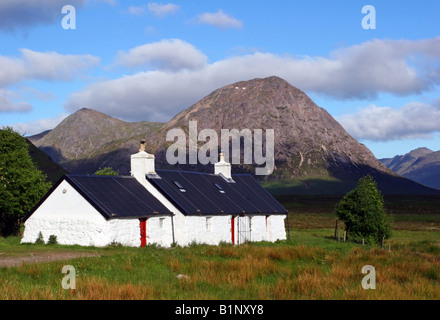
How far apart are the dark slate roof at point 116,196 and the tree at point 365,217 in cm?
1714

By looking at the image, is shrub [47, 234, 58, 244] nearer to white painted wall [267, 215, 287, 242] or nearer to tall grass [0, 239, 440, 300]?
tall grass [0, 239, 440, 300]

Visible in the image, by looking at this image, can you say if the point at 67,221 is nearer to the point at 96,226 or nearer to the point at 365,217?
the point at 96,226

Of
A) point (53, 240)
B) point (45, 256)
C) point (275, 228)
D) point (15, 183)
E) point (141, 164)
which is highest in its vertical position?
point (141, 164)

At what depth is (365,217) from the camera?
4538cm

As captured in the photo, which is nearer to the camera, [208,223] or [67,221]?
[67,221]

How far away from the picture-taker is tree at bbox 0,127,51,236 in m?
40.3

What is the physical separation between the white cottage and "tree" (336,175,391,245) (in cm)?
675

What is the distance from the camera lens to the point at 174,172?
145 feet

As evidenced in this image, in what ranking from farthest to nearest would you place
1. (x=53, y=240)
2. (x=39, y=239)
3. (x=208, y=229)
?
1. (x=208, y=229)
2. (x=39, y=239)
3. (x=53, y=240)

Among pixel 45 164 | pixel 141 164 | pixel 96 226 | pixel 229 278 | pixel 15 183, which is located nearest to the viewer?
pixel 229 278

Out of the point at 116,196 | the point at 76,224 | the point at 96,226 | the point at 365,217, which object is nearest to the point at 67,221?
the point at 76,224

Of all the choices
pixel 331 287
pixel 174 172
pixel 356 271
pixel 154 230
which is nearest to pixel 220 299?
pixel 331 287

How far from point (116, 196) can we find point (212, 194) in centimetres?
993
